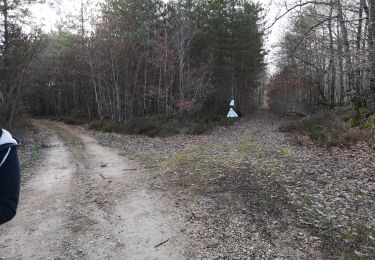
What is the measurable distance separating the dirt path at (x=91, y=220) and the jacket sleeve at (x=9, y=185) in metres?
2.55

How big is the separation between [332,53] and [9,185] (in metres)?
16.3

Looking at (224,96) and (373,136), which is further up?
(224,96)

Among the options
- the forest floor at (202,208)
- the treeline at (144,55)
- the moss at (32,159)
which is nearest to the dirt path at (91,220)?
the forest floor at (202,208)

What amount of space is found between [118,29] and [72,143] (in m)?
9.89

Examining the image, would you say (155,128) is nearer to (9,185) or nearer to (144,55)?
(144,55)

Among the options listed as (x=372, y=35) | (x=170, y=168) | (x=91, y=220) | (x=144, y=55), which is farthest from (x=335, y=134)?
(x=144, y=55)

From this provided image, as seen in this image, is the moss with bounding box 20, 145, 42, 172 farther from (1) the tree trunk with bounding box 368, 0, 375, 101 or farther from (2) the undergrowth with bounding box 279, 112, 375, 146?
(1) the tree trunk with bounding box 368, 0, 375, 101

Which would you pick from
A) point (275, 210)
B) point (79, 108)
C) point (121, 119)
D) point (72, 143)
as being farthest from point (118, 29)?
point (275, 210)

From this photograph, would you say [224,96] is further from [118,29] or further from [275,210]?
[275,210]

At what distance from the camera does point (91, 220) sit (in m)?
5.45

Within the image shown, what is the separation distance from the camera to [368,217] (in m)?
5.29

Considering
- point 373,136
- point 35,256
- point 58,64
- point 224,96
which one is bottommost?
point 35,256

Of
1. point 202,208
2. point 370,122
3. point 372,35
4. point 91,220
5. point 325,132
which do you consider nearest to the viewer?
point 91,220

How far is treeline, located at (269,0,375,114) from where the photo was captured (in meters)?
12.8
